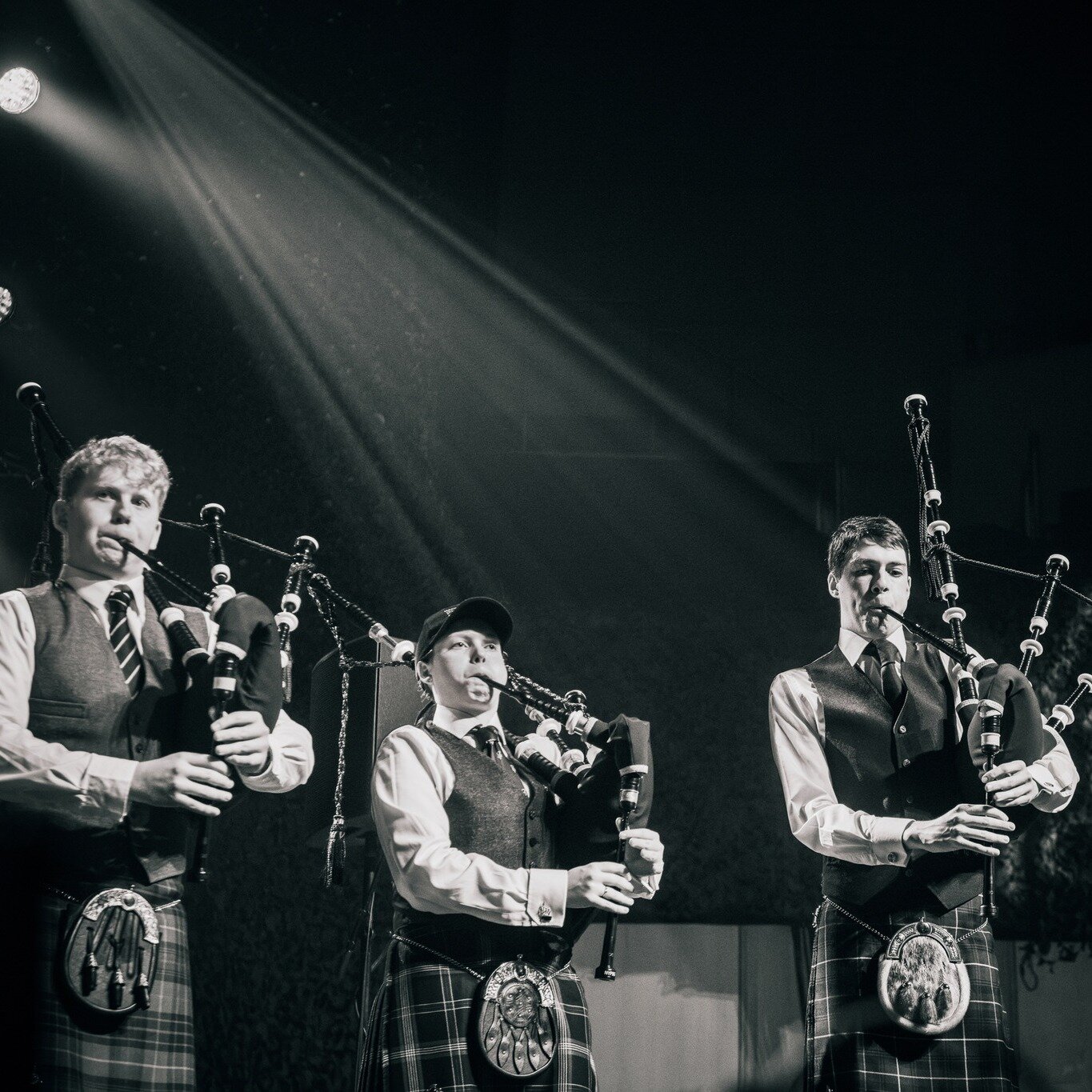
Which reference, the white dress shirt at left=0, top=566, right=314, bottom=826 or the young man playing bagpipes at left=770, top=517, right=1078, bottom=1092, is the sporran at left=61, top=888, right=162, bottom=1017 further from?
the young man playing bagpipes at left=770, top=517, right=1078, bottom=1092

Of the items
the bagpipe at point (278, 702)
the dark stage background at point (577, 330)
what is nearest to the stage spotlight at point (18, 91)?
the dark stage background at point (577, 330)

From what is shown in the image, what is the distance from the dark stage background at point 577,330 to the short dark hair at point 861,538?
5.86ft

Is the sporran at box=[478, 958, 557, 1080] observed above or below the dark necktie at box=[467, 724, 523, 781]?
below

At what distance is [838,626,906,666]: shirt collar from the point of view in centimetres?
347

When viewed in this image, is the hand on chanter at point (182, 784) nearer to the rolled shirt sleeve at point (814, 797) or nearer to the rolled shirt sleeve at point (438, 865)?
the rolled shirt sleeve at point (438, 865)

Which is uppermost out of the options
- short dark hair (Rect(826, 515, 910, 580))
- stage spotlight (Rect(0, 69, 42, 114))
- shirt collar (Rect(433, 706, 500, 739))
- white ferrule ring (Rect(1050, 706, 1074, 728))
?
stage spotlight (Rect(0, 69, 42, 114))

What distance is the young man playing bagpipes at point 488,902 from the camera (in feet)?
9.39

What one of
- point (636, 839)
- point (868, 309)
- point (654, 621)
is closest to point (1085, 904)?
point (654, 621)

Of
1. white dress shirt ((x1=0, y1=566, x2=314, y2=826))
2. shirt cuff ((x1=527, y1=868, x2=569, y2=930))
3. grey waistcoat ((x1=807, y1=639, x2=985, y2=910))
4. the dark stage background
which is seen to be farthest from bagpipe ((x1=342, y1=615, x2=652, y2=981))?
the dark stage background

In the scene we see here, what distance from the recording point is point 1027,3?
24.0ft

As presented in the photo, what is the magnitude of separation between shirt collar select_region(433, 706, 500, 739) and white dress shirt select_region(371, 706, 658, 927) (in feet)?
0.21

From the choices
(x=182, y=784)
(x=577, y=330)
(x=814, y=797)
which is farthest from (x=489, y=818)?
(x=577, y=330)

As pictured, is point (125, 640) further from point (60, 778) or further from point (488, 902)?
point (488, 902)

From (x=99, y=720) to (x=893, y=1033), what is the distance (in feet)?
6.36
